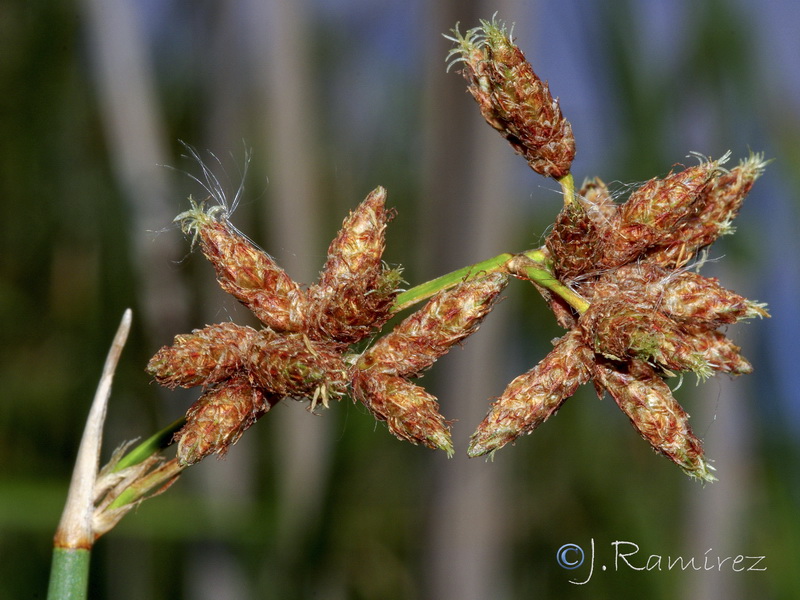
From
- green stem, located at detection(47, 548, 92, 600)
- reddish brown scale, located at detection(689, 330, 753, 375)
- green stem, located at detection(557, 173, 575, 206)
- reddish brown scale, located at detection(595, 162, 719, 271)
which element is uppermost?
green stem, located at detection(557, 173, 575, 206)

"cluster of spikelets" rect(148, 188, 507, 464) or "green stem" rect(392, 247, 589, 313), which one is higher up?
"green stem" rect(392, 247, 589, 313)

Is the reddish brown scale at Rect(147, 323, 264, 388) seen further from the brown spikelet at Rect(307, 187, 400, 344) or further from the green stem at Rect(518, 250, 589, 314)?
the green stem at Rect(518, 250, 589, 314)

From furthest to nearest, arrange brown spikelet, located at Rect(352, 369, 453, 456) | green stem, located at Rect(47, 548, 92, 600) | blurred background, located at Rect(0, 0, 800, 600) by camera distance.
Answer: blurred background, located at Rect(0, 0, 800, 600)
brown spikelet, located at Rect(352, 369, 453, 456)
green stem, located at Rect(47, 548, 92, 600)

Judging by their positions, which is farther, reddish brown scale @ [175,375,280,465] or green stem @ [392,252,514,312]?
green stem @ [392,252,514,312]

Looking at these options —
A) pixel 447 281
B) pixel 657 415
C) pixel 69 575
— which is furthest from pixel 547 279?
pixel 69 575

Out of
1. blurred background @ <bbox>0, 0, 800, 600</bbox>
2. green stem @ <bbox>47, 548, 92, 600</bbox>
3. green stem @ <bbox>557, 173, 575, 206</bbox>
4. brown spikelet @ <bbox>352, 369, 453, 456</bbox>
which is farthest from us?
blurred background @ <bbox>0, 0, 800, 600</bbox>

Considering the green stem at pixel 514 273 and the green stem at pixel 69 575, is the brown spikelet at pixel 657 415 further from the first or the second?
the green stem at pixel 69 575

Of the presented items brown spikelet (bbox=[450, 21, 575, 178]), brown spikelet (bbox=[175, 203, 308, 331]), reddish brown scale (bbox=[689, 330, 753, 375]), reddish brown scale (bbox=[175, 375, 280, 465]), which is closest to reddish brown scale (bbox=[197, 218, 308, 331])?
brown spikelet (bbox=[175, 203, 308, 331])

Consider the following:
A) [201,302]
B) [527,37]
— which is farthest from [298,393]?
[201,302]
